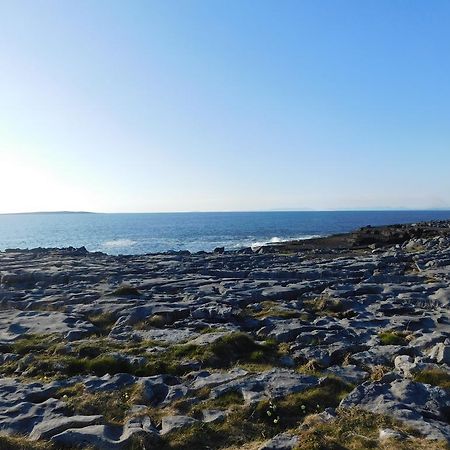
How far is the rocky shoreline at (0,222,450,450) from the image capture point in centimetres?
946

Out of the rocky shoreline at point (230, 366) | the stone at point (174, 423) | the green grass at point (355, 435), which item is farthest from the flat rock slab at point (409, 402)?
the stone at point (174, 423)

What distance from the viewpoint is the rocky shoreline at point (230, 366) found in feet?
31.0

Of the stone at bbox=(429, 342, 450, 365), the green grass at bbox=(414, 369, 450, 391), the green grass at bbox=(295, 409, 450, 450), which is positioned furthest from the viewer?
the stone at bbox=(429, 342, 450, 365)

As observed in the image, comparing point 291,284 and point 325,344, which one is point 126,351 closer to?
point 325,344

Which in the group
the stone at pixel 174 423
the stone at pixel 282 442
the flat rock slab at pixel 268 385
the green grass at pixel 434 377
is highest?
the green grass at pixel 434 377

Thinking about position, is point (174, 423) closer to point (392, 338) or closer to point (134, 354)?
point (134, 354)

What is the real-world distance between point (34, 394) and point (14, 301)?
44.4 feet

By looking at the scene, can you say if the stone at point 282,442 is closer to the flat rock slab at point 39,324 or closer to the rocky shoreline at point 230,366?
the rocky shoreline at point 230,366

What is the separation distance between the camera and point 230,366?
13.7m


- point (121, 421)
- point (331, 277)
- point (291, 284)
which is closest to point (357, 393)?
point (121, 421)

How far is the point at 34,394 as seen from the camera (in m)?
11.8

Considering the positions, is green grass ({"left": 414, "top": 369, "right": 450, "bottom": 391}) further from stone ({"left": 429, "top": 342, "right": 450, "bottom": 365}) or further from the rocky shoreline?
stone ({"left": 429, "top": 342, "right": 450, "bottom": 365})

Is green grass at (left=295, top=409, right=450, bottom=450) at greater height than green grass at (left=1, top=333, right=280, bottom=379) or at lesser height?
greater

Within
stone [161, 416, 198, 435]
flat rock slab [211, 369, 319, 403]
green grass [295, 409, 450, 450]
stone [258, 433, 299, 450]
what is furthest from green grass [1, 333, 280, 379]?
stone [258, 433, 299, 450]
